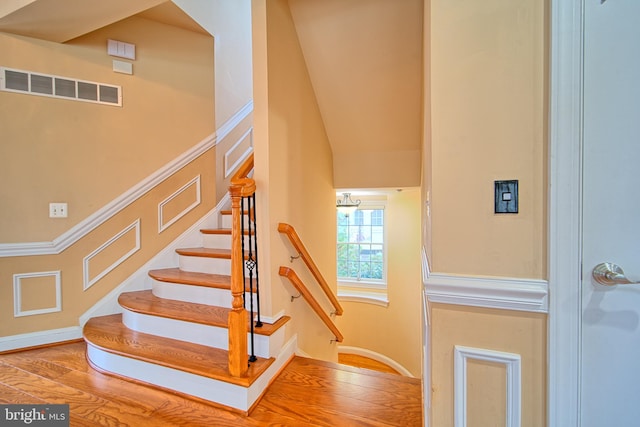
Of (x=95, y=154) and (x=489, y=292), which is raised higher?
(x=95, y=154)

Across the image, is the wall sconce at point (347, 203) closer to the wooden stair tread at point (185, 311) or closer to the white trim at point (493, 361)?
the wooden stair tread at point (185, 311)

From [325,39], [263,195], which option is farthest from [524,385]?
[325,39]

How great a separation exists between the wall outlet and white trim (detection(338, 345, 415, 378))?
14.3 ft

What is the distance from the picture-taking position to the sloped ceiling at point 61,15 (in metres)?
1.88

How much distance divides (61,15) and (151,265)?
2.06 meters

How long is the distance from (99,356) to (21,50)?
8.03 ft

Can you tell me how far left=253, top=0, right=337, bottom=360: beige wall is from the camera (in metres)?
1.72

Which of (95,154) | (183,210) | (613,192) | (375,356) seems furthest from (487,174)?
(375,356)

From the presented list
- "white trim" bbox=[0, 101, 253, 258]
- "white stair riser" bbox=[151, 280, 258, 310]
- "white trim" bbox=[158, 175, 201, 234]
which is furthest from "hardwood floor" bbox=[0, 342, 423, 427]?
"white trim" bbox=[158, 175, 201, 234]

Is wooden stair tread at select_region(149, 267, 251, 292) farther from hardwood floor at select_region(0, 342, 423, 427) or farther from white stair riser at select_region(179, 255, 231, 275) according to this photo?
hardwood floor at select_region(0, 342, 423, 427)

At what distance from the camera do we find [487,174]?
3.06 ft

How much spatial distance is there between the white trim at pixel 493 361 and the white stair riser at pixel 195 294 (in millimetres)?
1340

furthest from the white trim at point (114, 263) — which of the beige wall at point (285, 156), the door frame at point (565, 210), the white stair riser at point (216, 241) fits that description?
the door frame at point (565, 210)

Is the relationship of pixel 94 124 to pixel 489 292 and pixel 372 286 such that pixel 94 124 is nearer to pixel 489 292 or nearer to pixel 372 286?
pixel 489 292
